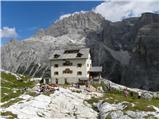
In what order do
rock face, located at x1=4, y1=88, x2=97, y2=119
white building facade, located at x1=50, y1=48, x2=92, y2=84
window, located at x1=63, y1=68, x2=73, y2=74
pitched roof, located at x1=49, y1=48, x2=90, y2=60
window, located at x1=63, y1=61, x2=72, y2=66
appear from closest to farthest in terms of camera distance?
rock face, located at x1=4, y1=88, x2=97, y2=119 < white building facade, located at x1=50, y1=48, x2=92, y2=84 < window, located at x1=63, y1=68, x2=73, y2=74 < window, located at x1=63, y1=61, x2=72, y2=66 < pitched roof, located at x1=49, y1=48, x2=90, y2=60

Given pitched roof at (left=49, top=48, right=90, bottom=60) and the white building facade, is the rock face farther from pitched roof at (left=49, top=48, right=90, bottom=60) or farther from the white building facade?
pitched roof at (left=49, top=48, right=90, bottom=60)

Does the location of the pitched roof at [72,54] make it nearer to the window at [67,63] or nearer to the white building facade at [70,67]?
the white building facade at [70,67]

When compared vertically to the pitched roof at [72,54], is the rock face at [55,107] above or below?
below

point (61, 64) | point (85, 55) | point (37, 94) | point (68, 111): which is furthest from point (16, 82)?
point (68, 111)

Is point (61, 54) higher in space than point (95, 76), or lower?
higher

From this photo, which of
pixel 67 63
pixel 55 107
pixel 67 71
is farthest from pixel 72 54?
pixel 55 107

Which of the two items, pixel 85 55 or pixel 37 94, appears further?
pixel 85 55

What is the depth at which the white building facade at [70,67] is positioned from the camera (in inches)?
3863

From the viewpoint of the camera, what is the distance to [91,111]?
49.3 meters

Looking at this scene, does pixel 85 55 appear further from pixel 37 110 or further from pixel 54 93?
pixel 37 110

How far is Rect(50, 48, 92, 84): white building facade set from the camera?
322 feet

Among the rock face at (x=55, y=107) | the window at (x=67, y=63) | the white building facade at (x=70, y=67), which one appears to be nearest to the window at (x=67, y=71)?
the white building facade at (x=70, y=67)

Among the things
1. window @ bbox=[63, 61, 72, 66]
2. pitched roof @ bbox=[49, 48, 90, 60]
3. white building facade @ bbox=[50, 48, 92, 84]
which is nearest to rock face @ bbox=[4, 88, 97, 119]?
white building facade @ bbox=[50, 48, 92, 84]

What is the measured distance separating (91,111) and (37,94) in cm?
1020
